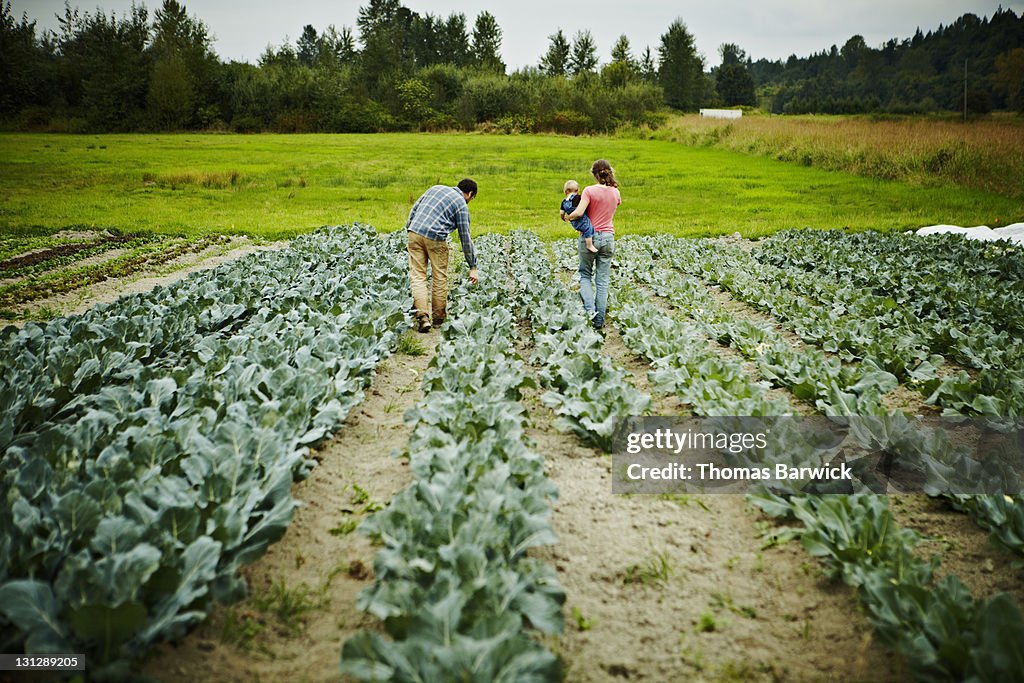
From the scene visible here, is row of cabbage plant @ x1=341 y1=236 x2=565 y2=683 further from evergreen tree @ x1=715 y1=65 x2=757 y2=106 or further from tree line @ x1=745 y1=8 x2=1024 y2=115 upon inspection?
evergreen tree @ x1=715 y1=65 x2=757 y2=106

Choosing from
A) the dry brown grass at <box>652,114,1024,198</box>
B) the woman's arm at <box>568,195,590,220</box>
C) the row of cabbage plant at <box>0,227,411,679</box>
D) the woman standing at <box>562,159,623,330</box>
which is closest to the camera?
the row of cabbage plant at <box>0,227,411,679</box>

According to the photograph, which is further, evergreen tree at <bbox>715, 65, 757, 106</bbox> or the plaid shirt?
evergreen tree at <bbox>715, 65, 757, 106</bbox>

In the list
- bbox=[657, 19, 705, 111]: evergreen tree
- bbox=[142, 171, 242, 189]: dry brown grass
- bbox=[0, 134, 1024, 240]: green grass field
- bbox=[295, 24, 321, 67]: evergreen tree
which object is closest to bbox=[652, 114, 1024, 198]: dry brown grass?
bbox=[0, 134, 1024, 240]: green grass field

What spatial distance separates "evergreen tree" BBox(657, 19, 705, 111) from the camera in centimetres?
8712

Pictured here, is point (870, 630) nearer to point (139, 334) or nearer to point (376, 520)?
point (376, 520)

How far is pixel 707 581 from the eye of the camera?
10.2 ft

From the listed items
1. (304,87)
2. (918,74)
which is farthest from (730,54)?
(304,87)

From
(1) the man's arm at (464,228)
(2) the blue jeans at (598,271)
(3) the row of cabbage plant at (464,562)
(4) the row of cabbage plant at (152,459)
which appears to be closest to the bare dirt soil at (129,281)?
(4) the row of cabbage plant at (152,459)

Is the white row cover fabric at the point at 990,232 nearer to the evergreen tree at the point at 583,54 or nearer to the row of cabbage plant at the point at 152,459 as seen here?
the row of cabbage plant at the point at 152,459

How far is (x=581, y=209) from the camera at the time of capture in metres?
7.49

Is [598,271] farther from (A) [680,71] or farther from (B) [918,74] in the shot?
(B) [918,74]

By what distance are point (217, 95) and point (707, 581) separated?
6440cm

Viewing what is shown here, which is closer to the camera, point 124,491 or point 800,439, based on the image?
point 124,491

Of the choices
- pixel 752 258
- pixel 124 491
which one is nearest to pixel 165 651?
pixel 124 491
